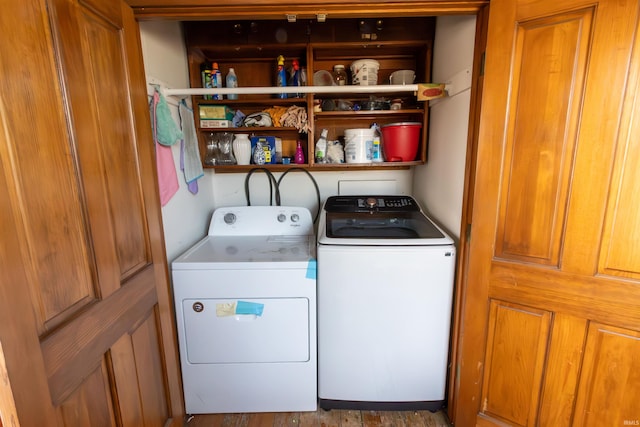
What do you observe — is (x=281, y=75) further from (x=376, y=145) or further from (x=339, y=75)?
(x=376, y=145)

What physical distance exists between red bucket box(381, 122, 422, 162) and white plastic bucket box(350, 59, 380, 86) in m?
0.30

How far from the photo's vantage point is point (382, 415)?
5.25 feet

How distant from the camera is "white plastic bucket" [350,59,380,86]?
1769mm

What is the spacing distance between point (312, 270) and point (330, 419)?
0.87 m

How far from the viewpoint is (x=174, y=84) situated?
165 centimetres

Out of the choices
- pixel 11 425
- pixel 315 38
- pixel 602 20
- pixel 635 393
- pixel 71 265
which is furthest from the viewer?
pixel 315 38

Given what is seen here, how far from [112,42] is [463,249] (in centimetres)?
163

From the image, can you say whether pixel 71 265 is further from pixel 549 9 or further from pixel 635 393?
pixel 635 393

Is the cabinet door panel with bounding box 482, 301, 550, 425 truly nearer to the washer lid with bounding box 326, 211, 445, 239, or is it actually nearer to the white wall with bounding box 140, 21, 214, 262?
the washer lid with bounding box 326, 211, 445, 239

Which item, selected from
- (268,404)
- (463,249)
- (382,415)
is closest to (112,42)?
(463,249)

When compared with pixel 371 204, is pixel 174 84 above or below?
above

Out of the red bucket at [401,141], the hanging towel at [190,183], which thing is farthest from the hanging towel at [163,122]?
the red bucket at [401,141]

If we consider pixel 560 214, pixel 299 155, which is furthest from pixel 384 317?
pixel 299 155

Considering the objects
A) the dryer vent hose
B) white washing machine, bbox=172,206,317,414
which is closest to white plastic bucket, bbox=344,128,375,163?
the dryer vent hose
